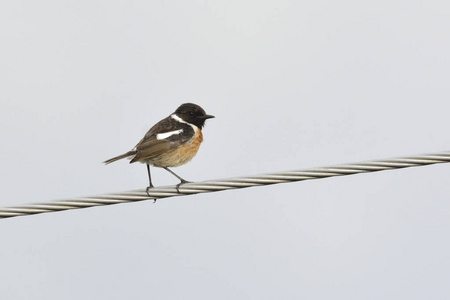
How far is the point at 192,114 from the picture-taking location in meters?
13.2

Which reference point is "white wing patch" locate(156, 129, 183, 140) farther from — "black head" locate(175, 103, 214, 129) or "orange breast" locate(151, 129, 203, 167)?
"black head" locate(175, 103, 214, 129)

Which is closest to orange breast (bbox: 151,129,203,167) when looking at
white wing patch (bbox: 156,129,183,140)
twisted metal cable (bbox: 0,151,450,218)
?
white wing patch (bbox: 156,129,183,140)

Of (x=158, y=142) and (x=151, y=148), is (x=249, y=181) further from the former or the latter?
(x=158, y=142)

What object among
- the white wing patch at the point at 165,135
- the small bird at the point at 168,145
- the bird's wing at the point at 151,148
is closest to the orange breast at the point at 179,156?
the small bird at the point at 168,145

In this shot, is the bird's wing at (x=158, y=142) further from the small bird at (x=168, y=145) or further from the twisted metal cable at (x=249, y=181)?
the twisted metal cable at (x=249, y=181)

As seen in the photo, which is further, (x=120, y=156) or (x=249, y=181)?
(x=120, y=156)

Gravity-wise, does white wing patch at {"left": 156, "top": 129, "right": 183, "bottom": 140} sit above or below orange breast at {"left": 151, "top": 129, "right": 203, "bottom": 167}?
above

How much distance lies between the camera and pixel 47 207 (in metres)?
7.78

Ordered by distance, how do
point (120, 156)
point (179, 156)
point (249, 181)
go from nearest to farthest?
point (249, 181), point (120, 156), point (179, 156)

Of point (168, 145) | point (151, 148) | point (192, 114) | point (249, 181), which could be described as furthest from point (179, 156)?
point (249, 181)

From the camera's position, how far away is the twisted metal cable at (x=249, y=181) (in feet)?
24.7

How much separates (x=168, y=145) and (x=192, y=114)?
4.28 ft

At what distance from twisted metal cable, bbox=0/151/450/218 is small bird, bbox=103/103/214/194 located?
3384mm

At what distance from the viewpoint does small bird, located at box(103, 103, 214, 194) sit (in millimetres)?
11695
